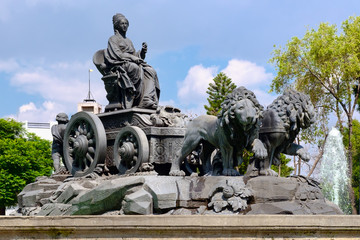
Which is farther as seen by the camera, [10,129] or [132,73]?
[10,129]

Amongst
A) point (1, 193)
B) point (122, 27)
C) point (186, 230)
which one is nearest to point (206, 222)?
point (186, 230)

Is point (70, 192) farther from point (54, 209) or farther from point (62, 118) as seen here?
point (62, 118)

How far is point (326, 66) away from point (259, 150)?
19082 millimetres

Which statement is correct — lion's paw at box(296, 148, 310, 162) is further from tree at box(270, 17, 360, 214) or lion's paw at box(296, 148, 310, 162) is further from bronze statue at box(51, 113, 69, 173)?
tree at box(270, 17, 360, 214)

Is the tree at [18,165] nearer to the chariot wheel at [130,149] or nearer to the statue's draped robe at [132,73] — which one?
the statue's draped robe at [132,73]

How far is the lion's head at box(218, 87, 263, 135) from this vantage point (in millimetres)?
9726

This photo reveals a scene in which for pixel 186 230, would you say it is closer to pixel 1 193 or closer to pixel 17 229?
pixel 17 229

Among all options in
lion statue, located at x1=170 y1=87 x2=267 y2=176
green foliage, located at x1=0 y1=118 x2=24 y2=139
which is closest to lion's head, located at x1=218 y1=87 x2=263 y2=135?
lion statue, located at x1=170 y1=87 x2=267 y2=176

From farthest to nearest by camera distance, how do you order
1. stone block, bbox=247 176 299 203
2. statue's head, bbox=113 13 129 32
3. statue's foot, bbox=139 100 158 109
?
statue's head, bbox=113 13 129 32
statue's foot, bbox=139 100 158 109
stone block, bbox=247 176 299 203

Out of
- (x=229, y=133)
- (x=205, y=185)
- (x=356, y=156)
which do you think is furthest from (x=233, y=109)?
(x=356, y=156)

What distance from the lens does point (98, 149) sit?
11578 mm

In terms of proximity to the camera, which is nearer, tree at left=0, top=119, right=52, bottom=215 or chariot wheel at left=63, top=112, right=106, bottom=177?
chariot wheel at left=63, top=112, right=106, bottom=177

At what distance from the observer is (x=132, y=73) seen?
12.2 metres

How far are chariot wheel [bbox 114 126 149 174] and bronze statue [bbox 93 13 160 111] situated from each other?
2.87 ft
